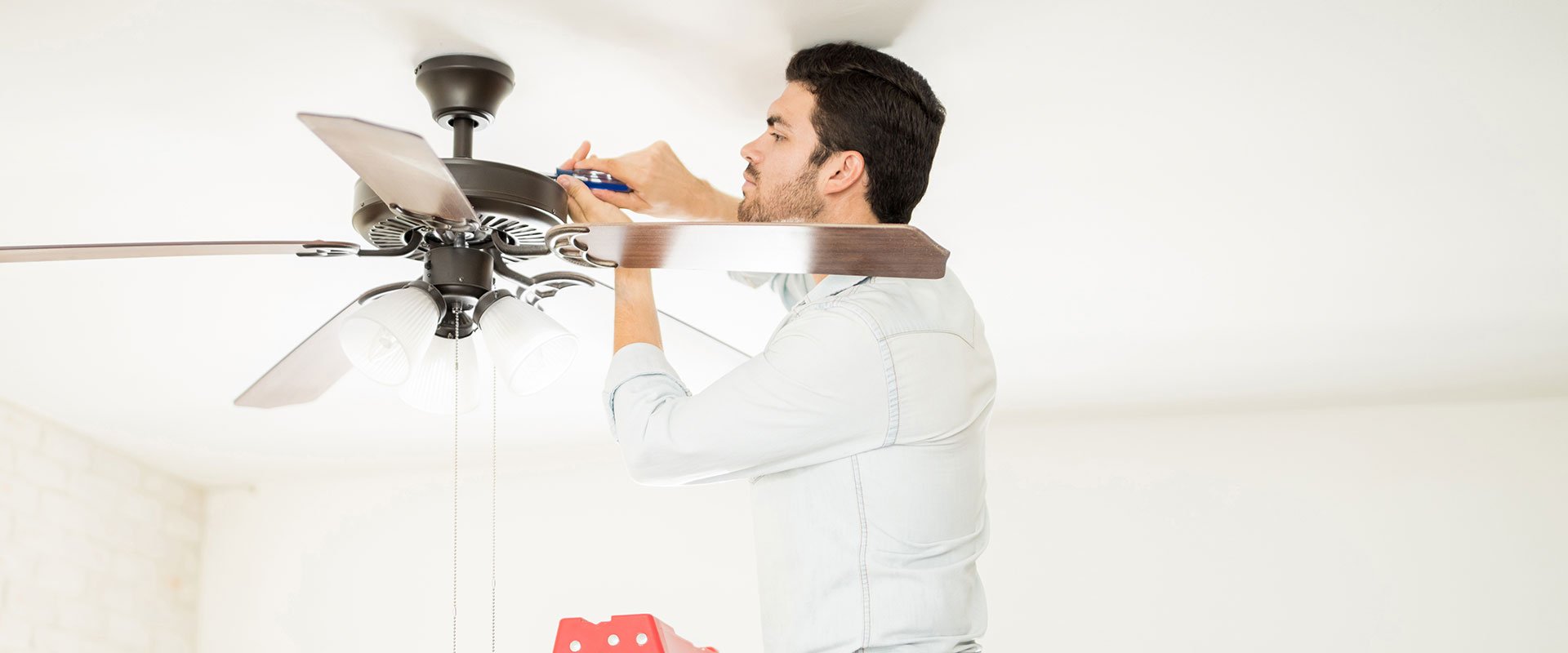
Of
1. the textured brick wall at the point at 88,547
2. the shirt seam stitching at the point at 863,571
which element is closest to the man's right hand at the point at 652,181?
the shirt seam stitching at the point at 863,571

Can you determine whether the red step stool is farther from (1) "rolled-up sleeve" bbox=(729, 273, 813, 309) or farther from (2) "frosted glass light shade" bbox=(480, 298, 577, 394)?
(1) "rolled-up sleeve" bbox=(729, 273, 813, 309)

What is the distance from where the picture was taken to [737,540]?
362 cm

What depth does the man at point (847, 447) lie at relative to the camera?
121 cm

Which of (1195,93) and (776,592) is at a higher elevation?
(1195,93)

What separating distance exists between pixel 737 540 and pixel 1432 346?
192 centimetres

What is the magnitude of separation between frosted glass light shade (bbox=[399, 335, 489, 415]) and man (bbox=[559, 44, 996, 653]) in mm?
394

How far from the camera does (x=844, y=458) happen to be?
4.11 ft

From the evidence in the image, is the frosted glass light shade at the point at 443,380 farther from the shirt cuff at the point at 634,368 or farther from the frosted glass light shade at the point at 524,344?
the shirt cuff at the point at 634,368

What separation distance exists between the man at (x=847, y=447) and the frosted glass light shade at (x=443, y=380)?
15.5 inches

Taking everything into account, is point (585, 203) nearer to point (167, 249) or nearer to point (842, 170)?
point (842, 170)

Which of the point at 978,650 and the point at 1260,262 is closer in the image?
the point at 978,650

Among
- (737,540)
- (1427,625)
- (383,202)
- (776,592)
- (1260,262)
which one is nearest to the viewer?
(776,592)

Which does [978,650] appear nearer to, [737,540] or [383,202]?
[383,202]

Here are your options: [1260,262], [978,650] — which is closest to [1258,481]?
[1260,262]
